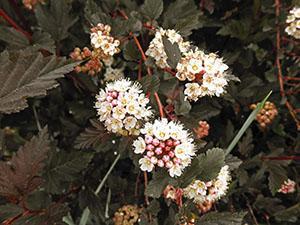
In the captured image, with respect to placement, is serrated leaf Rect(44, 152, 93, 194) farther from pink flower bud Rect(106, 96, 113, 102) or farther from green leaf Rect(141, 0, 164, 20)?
green leaf Rect(141, 0, 164, 20)

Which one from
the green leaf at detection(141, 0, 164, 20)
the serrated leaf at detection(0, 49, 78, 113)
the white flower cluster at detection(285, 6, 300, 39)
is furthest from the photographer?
the white flower cluster at detection(285, 6, 300, 39)

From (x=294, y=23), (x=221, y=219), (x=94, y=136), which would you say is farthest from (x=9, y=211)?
(x=294, y=23)

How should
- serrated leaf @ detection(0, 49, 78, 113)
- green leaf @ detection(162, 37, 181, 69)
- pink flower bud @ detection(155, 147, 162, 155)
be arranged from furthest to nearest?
green leaf @ detection(162, 37, 181, 69)
pink flower bud @ detection(155, 147, 162, 155)
serrated leaf @ detection(0, 49, 78, 113)

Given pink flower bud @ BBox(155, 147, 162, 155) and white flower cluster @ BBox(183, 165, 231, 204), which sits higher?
pink flower bud @ BBox(155, 147, 162, 155)

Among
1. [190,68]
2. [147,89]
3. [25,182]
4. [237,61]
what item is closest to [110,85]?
[147,89]

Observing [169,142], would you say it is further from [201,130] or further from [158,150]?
[201,130]

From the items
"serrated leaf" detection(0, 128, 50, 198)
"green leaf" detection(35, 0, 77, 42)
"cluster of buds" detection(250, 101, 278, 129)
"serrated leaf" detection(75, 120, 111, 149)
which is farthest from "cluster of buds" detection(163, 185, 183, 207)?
"green leaf" detection(35, 0, 77, 42)

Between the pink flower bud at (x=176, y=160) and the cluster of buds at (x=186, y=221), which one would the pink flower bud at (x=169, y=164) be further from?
the cluster of buds at (x=186, y=221)

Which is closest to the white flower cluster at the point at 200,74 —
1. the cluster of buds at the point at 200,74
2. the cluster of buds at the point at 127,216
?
the cluster of buds at the point at 200,74

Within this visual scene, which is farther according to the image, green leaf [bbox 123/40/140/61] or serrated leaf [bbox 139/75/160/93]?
green leaf [bbox 123/40/140/61]
